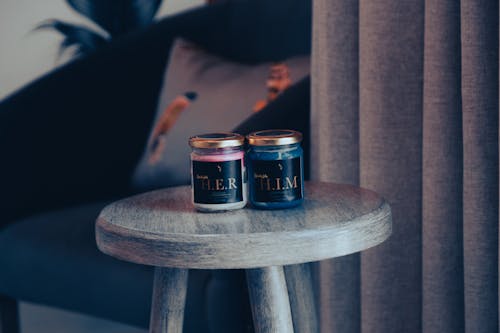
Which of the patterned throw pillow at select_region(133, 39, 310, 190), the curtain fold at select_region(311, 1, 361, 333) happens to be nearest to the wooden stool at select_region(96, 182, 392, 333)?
the curtain fold at select_region(311, 1, 361, 333)

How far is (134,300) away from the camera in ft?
4.33

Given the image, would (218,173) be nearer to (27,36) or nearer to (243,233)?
(243,233)

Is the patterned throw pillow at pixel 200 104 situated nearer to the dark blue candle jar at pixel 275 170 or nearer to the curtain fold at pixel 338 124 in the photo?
the curtain fold at pixel 338 124

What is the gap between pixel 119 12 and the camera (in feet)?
7.80

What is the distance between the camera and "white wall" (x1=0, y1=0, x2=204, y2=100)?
7.74ft

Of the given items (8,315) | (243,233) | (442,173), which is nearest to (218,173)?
(243,233)

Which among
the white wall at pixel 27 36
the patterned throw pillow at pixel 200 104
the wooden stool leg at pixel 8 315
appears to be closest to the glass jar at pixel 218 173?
the patterned throw pillow at pixel 200 104

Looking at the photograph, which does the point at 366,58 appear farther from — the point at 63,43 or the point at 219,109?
the point at 63,43

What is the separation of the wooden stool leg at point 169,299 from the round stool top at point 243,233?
77 millimetres

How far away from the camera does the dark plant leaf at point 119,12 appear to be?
7.78ft

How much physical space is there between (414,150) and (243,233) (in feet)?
1.55

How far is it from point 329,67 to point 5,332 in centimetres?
92

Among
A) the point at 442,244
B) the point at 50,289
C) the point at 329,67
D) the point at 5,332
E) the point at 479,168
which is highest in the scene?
the point at 329,67

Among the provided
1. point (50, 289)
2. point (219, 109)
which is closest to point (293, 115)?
point (219, 109)
